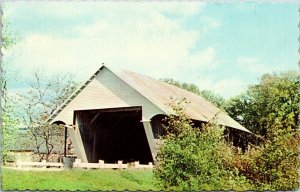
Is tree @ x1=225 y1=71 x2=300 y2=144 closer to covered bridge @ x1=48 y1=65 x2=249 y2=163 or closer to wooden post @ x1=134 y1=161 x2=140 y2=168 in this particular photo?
covered bridge @ x1=48 y1=65 x2=249 y2=163

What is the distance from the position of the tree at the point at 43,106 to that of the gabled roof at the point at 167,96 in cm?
35

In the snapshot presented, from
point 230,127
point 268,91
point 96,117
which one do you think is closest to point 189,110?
point 230,127

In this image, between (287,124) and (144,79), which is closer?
(287,124)

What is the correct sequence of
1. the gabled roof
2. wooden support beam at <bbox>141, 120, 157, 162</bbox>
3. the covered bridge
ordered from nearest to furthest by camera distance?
the gabled roof < the covered bridge < wooden support beam at <bbox>141, 120, 157, 162</bbox>

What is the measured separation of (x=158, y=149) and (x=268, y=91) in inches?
63.5

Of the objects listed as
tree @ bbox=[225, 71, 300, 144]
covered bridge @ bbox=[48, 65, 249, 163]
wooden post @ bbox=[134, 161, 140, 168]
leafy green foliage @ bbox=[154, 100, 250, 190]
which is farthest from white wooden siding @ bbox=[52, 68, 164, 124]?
tree @ bbox=[225, 71, 300, 144]

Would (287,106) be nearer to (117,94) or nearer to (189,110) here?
(189,110)

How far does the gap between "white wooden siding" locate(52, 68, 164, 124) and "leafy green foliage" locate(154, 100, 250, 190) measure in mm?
986

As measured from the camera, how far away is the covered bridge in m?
8.71

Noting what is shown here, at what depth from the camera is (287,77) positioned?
7840 millimetres

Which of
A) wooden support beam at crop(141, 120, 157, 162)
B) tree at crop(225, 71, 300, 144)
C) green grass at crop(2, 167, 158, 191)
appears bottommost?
green grass at crop(2, 167, 158, 191)

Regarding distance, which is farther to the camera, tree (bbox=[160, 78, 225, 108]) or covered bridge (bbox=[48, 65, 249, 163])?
covered bridge (bbox=[48, 65, 249, 163])

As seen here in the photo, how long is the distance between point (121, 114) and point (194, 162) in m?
2.25

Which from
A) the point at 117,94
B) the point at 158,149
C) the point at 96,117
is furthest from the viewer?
the point at 96,117
